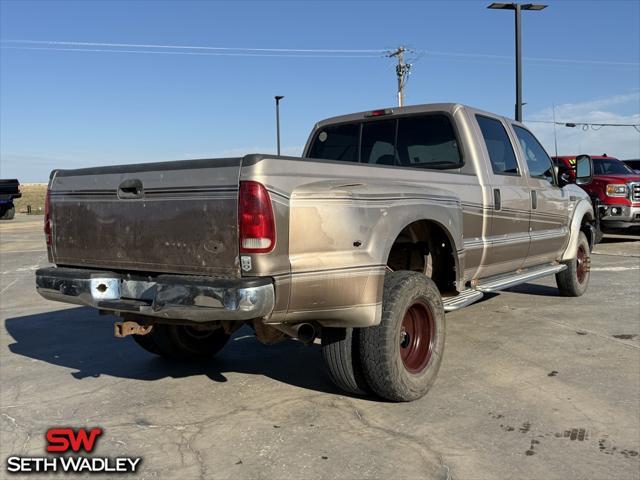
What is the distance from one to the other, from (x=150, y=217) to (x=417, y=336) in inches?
78.2

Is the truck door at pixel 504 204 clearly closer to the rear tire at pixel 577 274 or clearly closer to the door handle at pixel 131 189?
the rear tire at pixel 577 274

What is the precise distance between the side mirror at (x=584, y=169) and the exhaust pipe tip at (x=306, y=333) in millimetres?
4655

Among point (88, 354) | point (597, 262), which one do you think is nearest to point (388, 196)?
point (88, 354)

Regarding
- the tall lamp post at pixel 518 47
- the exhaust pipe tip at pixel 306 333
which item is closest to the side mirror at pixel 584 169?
the exhaust pipe tip at pixel 306 333

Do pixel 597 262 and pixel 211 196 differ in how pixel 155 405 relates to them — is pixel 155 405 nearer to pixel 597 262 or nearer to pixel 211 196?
pixel 211 196

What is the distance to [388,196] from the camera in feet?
12.1

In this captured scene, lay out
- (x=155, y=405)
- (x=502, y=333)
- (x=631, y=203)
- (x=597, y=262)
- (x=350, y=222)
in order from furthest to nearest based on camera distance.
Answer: (x=631, y=203), (x=597, y=262), (x=502, y=333), (x=155, y=405), (x=350, y=222)

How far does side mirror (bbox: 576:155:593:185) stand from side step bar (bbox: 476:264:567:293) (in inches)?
41.6

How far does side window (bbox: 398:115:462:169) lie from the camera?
16.8 ft

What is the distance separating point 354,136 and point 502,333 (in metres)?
2.36

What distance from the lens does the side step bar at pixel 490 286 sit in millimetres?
4543

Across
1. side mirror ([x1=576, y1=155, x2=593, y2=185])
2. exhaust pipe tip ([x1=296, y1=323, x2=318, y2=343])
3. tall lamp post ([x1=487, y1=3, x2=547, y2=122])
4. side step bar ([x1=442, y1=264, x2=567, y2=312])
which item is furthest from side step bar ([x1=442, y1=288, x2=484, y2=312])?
tall lamp post ([x1=487, y1=3, x2=547, y2=122])

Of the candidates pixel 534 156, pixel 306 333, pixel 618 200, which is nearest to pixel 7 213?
pixel 618 200

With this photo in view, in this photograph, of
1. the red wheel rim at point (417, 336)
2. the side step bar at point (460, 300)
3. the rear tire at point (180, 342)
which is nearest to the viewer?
the red wheel rim at point (417, 336)
